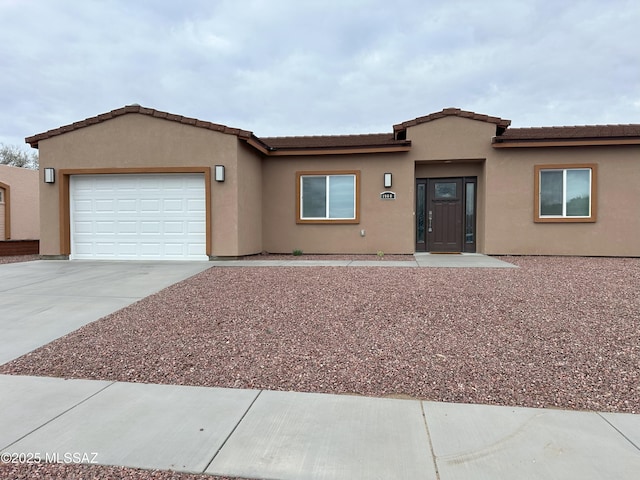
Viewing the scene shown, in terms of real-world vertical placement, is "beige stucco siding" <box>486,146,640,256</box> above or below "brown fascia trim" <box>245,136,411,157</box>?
below

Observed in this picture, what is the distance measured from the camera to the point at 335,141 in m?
13.2

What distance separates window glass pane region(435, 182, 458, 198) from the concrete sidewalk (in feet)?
33.2

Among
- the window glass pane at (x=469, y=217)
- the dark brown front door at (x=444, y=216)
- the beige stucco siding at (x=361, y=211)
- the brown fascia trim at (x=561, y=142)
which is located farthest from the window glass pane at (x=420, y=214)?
the brown fascia trim at (x=561, y=142)

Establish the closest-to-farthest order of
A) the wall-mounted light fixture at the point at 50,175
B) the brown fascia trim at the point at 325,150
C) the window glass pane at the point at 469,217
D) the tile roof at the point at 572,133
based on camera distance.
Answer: the wall-mounted light fixture at the point at 50,175 → the tile roof at the point at 572,133 → the brown fascia trim at the point at 325,150 → the window glass pane at the point at 469,217

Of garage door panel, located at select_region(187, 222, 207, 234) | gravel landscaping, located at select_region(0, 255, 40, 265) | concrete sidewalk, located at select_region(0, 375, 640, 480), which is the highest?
garage door panel, located at select_region(187, 222, 207, 234)

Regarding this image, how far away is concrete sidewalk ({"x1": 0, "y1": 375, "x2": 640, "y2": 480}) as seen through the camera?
229 cm

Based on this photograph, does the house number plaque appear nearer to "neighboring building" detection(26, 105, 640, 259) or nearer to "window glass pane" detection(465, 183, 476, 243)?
"neighboring building" detection(26, 105, 640, 259)

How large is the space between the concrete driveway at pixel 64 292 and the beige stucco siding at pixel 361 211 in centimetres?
336

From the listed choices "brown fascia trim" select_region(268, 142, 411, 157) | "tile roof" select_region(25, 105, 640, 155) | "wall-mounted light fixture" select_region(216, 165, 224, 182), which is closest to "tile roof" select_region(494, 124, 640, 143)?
"tile roof" select_region(25, 105, 640, 155)

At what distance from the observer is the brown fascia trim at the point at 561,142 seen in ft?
35.6

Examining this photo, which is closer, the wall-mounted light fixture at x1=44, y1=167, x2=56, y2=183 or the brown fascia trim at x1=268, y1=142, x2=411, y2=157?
the wall-mounted light fixture at x1=44, y1=167, x2=56, y2=183

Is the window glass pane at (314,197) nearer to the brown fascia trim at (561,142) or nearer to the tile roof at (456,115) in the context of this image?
the tile roof at (456,115)

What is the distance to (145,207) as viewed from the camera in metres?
10.8

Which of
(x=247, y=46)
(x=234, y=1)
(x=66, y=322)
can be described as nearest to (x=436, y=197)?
(x=234, y=1)
